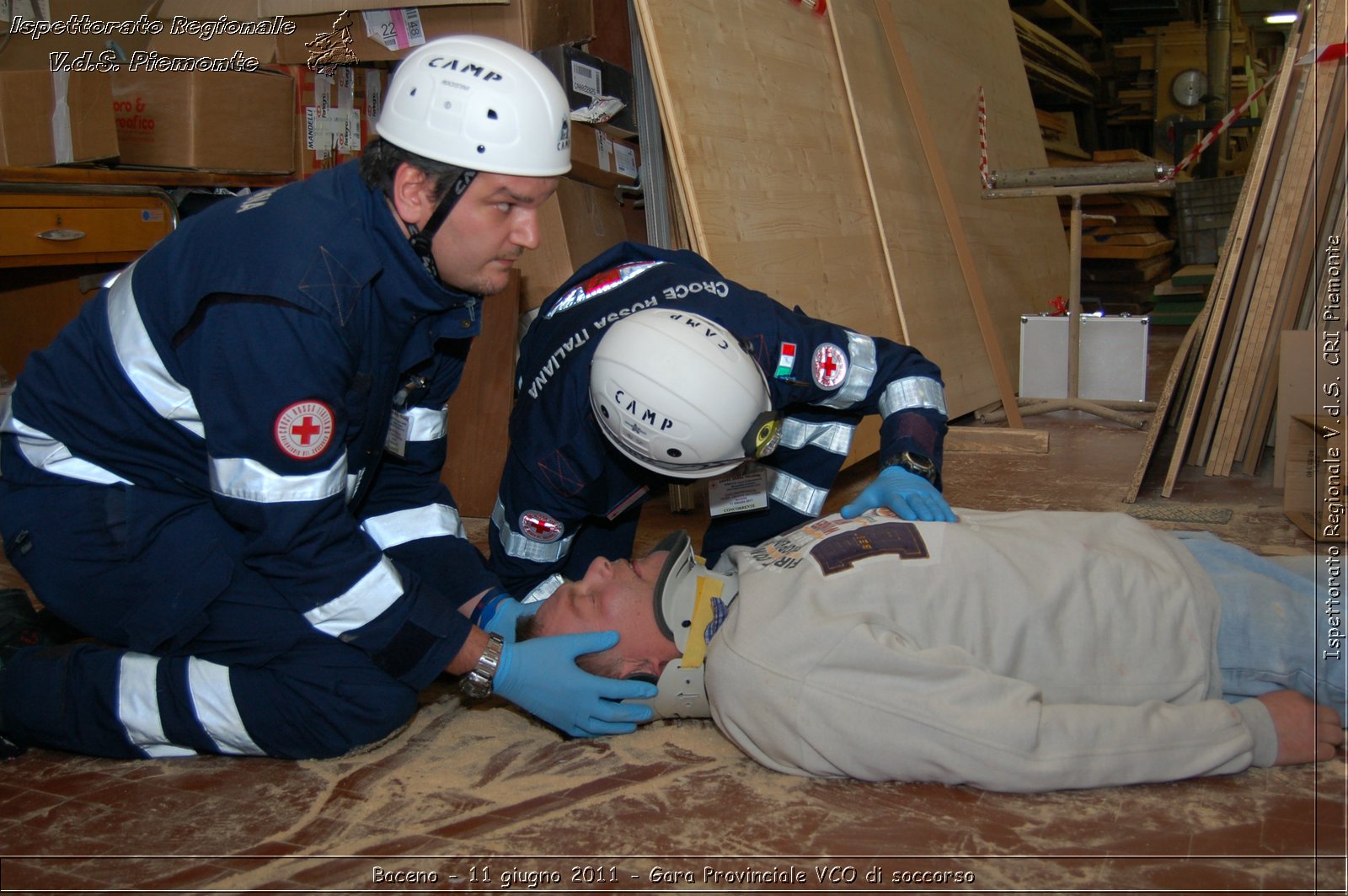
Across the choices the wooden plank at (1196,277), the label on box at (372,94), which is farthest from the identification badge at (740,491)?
the wooden plank at (1196,277)

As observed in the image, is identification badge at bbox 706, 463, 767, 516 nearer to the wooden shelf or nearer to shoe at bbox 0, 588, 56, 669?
shoe at bbox 0, 588, 56, 669

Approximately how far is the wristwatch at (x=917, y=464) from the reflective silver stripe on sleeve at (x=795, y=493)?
0.62m

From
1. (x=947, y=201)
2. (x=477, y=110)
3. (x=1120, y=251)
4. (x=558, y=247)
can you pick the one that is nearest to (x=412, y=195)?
(x=477, y=110)

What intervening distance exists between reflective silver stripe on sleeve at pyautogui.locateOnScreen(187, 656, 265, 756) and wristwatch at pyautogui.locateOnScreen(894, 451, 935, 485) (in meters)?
1.70

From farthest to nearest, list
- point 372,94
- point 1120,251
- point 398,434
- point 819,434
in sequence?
point 1120,251 → point 372,94 → point 819,434 → point 398,434

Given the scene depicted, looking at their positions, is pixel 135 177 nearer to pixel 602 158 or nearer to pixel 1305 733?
pixel 602 158

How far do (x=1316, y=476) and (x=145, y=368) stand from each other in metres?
3.47

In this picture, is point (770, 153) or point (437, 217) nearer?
point (437, 217)

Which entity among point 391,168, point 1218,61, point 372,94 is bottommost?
point 391,168

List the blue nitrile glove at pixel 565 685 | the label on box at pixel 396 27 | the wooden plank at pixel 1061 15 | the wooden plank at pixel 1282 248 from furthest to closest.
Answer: the wooden plank at pixel 1061 15, the label on box at pixel 396 27, the wooden plank at pixel 1282 248, the blue nitrile glove at pixel 565 685

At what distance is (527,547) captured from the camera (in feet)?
9.49

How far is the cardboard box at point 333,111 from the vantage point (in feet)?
15.9

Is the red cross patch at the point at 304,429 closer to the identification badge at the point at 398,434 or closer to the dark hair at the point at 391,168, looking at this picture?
the dark hair at the point at 391,168

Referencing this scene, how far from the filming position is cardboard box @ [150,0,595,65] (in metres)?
4.48
